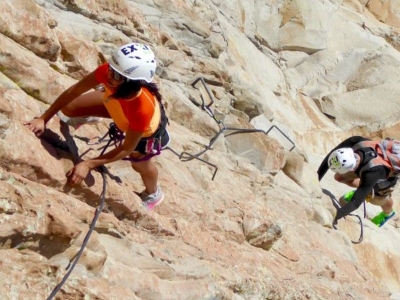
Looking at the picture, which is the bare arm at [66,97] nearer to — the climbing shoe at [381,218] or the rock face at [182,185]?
the rock face at [182,185]

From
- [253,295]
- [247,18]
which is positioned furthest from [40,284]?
[247,18]

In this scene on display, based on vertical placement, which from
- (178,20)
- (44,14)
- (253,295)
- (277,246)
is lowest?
(178,20)

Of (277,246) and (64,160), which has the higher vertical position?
(64,160)

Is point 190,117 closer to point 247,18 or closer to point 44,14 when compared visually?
point 44,14

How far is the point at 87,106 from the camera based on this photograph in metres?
6.38

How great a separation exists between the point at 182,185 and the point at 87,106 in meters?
2.51

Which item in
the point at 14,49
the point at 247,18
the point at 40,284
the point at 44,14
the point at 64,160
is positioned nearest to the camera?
the point at 40,284

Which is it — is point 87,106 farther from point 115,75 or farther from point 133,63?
point 133,63

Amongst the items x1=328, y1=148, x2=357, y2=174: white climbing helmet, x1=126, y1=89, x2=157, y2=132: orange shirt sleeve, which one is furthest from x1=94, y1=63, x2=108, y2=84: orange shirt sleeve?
x1=328, y1=148, x2=357, y2=174: white climbing helmet

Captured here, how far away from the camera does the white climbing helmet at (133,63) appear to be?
535 cm

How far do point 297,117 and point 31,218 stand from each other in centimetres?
1468

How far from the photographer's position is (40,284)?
468 centimetres

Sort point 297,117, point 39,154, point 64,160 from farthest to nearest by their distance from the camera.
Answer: point 297,117 < point 64,160 < point 39,154

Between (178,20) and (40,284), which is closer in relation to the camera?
(40,284)
